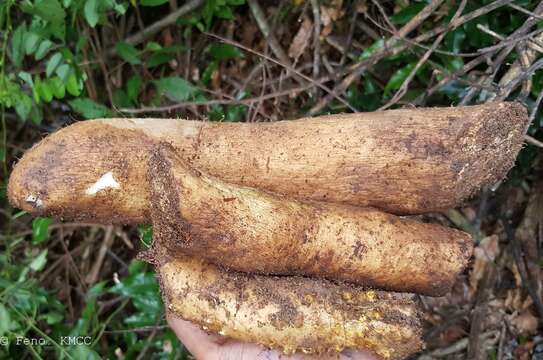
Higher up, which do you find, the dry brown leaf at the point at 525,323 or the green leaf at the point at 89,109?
the green leaf at the point at 89,109

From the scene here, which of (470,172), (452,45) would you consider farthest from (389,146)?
(452,45)

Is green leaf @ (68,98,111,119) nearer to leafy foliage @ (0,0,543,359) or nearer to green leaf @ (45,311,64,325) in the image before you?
leafy foliage @ (0,0,543,359)

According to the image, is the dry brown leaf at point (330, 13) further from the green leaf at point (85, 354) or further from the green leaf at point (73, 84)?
the green leaf at point (85, 354)

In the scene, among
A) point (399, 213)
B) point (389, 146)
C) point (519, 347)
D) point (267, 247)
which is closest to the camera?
point (267, 247)

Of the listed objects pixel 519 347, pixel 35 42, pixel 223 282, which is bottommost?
pixel 519 347

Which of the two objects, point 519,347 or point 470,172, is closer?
point 470,172

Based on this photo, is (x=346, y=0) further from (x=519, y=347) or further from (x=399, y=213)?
(x=519, y=347)

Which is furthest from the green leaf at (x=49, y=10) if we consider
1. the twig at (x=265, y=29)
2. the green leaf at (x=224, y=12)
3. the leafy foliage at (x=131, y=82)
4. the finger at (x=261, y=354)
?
the finger at (x=261, y=354)
